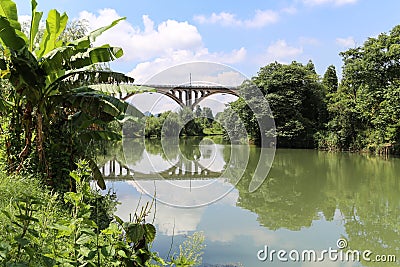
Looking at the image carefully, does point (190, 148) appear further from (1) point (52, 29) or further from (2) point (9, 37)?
(2) point (9, 37)

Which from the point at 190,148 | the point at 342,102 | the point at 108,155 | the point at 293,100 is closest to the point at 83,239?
the point at 190,148

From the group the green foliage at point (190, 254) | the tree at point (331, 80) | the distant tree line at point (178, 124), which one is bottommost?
the green foliage at point (190, 254)

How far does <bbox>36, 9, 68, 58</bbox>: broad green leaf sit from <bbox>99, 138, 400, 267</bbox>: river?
198 centimetres

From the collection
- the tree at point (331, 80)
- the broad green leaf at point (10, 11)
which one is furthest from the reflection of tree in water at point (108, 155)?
the tree at point (331, 80)

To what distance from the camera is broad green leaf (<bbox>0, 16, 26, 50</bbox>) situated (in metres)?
3.59

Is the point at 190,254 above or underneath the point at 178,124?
underneath

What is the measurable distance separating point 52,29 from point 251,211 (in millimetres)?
4002

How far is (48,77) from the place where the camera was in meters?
4.16

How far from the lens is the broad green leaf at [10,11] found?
3.80 meters

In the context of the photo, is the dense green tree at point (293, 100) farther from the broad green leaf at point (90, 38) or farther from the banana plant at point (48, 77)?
the banana plant at point (48, 77)

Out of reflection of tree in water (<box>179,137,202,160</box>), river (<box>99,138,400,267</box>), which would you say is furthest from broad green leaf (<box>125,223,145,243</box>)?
reflection of tree in water (<box>179,137,202,160</box>)

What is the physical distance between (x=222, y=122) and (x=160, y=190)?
155 centimetres

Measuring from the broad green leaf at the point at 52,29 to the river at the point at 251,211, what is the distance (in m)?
1.98

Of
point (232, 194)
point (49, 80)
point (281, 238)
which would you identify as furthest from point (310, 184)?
point (49, 80)
